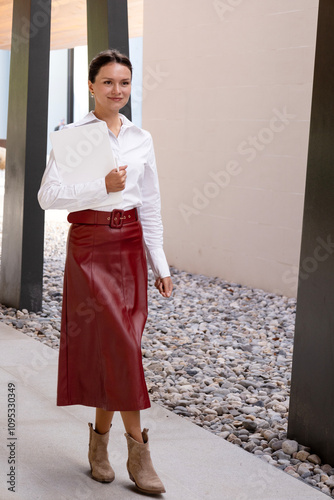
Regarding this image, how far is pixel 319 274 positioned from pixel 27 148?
2.68 metres

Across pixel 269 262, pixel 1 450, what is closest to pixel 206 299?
pixel 269 262

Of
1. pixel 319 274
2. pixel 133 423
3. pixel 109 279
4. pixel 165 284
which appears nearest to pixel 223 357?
pixel 319 274

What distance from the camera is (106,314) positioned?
2.15 meters

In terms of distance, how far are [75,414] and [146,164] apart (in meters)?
1.21

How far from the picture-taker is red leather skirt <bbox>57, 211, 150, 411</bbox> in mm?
2162

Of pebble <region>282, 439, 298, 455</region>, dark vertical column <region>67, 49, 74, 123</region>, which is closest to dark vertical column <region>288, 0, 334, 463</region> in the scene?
pebble <region>282, 439, 298, 455</region>

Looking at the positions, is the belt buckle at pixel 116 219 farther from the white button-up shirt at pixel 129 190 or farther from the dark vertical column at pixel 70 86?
the dark vertical column at pixel 70 86

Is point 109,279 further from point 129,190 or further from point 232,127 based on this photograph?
point 232,127

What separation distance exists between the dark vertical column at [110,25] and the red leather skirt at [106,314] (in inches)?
68.8

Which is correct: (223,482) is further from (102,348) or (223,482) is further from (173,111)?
(173,111)

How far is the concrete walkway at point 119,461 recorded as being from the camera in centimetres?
224

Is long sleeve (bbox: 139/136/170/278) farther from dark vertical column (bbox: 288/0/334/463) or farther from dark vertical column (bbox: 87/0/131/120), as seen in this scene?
dark vertical column (bbox: 87/0/131/120)

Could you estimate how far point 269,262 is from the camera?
228 inches

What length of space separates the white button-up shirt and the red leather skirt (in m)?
0.09
